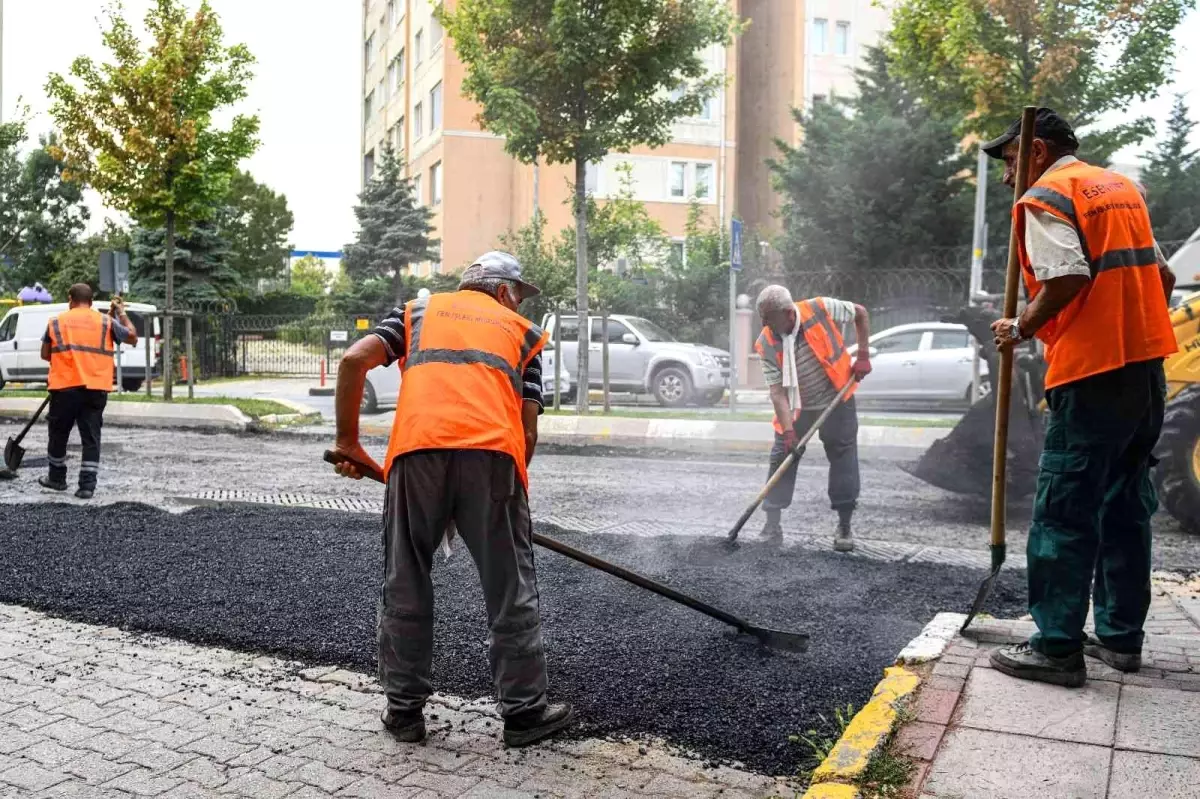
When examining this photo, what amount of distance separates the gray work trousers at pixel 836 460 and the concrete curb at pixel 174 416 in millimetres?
9623

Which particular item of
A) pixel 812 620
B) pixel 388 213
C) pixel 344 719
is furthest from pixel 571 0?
pixel 388 213

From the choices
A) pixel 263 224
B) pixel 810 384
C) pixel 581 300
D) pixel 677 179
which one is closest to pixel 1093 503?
pixel 810 384

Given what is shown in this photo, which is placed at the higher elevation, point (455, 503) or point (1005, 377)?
point (1005, 377)

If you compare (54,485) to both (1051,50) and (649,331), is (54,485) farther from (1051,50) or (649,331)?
(1051,50)

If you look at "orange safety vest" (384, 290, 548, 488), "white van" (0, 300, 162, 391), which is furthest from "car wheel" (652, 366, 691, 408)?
"orange safety vest" (384, 290, 548, 488)

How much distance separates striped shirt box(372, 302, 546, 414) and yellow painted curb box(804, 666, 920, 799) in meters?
1.35

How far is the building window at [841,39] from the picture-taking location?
38.4 meters

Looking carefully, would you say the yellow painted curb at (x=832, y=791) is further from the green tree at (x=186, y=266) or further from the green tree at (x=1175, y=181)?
the green tree at (x=186, y=266)

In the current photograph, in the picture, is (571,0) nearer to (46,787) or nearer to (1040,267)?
(1040,267)

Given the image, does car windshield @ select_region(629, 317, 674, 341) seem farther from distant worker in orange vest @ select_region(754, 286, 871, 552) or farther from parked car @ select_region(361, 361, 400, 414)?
distant worker in orange vest @ select_region(754, 286, 871, 552)

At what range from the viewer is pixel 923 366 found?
17.5m

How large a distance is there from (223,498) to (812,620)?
16.7ft

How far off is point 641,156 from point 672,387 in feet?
63.2

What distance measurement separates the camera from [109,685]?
3936mm
